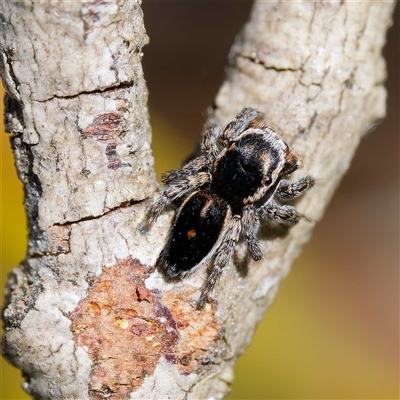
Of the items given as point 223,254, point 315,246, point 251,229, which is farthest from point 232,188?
point 315,246

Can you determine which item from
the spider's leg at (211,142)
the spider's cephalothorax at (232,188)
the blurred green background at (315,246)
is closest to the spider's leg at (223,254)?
the spider's cephalothorax at (232,188)

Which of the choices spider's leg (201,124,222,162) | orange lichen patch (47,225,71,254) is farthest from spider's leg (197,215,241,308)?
orange lichen patch (47,225,71,254)

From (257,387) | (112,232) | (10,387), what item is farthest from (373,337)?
(112,232)

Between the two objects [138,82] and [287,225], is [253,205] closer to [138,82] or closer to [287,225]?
[287,225]

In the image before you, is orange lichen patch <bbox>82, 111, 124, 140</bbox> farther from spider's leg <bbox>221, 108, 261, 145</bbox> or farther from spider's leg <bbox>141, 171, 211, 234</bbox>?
spider's leg <bbox>221, 108, 261, 145</bbox>

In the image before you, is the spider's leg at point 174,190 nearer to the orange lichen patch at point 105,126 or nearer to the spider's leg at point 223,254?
the spider's leg at point 223,254

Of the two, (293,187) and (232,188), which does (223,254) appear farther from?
(293,187)
